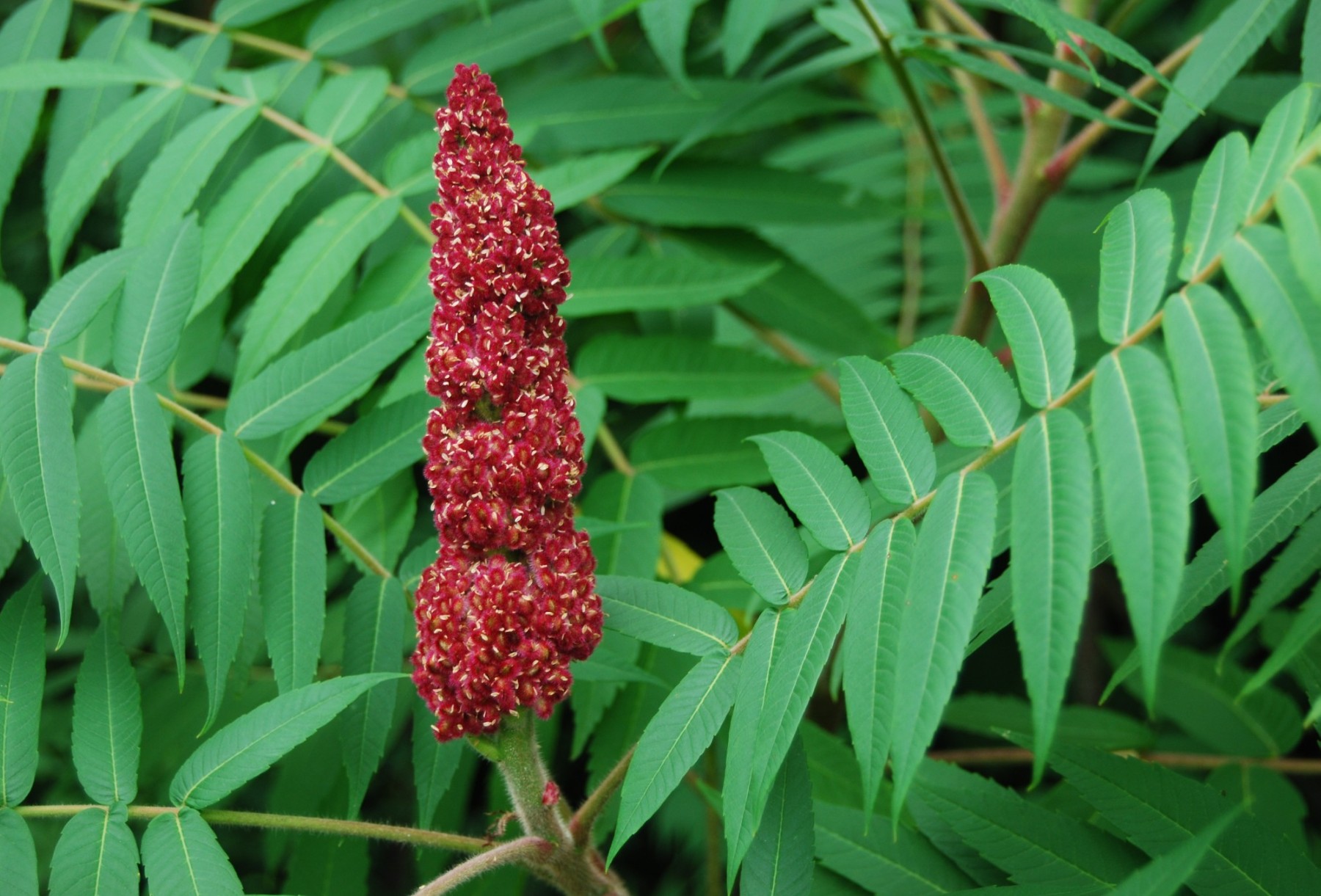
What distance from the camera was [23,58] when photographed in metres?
2.06

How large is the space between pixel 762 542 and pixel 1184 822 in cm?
56

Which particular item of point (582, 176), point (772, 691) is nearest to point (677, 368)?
point (582, 176)

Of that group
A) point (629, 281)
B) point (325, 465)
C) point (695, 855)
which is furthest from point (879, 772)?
point (695, 855)

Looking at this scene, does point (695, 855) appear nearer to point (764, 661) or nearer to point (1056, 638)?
point (764, 661)

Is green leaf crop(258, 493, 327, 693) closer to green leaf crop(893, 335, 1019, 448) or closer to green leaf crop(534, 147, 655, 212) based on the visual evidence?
green leaf crop(534, 147, 655, 212)

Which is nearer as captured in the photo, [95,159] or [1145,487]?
[1145,487]

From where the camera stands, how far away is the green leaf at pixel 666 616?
4.27 feet

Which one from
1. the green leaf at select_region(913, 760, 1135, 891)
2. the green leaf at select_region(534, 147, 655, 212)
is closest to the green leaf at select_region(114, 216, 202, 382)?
the green leaf at select_region(534, 147, 655, 212)

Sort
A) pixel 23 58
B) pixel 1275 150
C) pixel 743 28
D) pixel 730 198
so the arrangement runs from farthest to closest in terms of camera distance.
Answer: pixel 730 198 → pixel 23 58 → pixel 743 28 → pixel 1275 150

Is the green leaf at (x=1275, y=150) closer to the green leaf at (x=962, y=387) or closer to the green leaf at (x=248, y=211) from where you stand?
the green leaf at (x=962, y=387)

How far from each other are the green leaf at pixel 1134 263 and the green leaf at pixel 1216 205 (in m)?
0.02

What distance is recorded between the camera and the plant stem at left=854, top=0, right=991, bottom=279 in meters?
1.79

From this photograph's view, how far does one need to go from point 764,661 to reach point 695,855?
5.85 ft

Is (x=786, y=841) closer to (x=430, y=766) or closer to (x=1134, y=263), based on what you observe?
(x=430, y=766)
